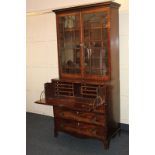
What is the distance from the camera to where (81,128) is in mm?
3053

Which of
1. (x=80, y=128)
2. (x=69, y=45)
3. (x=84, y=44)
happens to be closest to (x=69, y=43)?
(x=69, y=45)

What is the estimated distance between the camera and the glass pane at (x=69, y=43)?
10.7 ft

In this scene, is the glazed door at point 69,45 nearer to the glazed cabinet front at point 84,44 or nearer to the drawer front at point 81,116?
the glazed cabinet front at point 84,44

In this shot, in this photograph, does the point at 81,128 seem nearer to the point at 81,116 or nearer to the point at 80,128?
the point at 80,128

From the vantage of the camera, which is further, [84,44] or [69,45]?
[69,45]

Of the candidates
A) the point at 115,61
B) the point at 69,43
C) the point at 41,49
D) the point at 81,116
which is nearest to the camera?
the point at 81,116

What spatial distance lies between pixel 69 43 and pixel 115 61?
76 cm

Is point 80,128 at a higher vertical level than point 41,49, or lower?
lower

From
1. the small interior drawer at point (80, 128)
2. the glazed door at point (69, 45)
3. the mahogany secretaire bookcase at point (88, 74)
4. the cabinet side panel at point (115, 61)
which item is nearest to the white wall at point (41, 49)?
the glazed door at point (69, 45)

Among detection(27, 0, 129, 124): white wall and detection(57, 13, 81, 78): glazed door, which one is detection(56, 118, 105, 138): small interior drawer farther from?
detection(27, 0, 129, 124): white wall

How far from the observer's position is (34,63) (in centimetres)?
431
